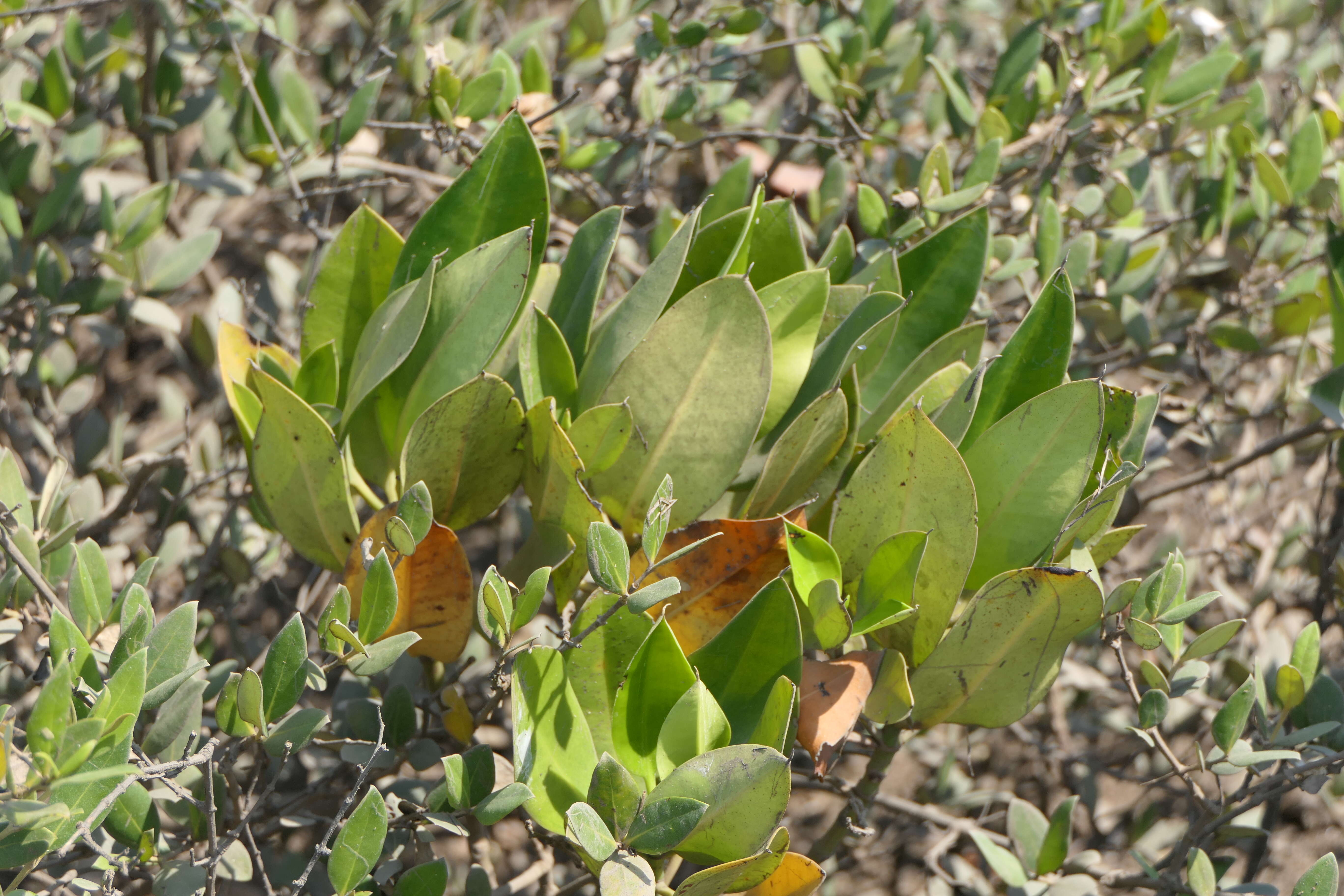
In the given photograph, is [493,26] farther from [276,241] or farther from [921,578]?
[921,578]

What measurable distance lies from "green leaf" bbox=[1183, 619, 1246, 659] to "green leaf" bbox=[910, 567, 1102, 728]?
276 mm

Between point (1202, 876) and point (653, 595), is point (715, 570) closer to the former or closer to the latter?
point (653, 595)

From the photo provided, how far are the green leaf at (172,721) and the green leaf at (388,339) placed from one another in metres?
0.29

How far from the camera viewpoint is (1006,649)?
98 centimetres

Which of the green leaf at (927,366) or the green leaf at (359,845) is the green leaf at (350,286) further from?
the green leaf at (927,366)

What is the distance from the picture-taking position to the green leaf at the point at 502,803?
857mm

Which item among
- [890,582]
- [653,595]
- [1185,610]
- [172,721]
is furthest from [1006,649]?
[172,721]

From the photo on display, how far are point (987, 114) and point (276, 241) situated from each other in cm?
151

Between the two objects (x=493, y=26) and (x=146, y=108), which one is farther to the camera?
(x=493, y=26)

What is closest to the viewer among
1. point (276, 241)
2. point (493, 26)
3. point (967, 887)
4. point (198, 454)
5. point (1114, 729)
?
point (967, 887)

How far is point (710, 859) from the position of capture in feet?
3.01

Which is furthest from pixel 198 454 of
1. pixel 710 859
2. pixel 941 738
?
Answer: pixel 941 738

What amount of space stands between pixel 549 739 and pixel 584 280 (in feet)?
1.50

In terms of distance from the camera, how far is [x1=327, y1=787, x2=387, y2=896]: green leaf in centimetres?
91
